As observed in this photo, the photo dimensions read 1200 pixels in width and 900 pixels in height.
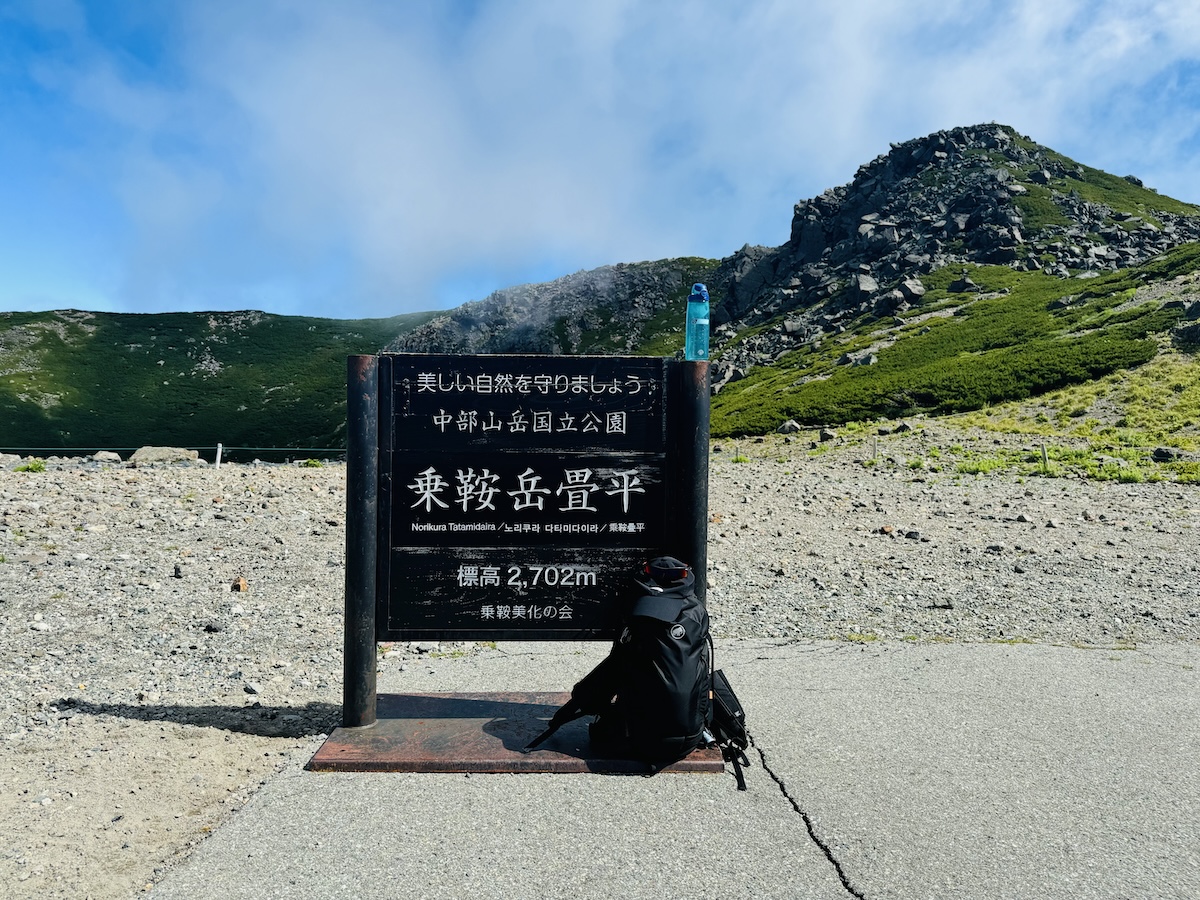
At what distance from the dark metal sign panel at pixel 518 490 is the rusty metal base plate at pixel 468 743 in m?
0.53

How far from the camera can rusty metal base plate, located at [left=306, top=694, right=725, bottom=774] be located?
13.3 ft

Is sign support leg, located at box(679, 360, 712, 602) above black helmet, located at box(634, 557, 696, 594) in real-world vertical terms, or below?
above

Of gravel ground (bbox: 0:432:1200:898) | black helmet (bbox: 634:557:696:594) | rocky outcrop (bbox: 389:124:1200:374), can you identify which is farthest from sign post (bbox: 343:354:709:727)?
rocky outcrop (bbox: 389:124:1200:374)

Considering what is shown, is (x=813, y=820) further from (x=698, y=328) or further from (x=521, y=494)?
(x=698, y=328)

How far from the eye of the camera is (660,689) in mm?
4027

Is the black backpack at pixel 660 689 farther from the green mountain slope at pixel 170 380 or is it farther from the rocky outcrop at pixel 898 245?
the green mountain slope at pixel 170 380

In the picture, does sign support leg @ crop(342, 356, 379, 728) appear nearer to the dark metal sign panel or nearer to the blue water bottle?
the dark metal sign panel

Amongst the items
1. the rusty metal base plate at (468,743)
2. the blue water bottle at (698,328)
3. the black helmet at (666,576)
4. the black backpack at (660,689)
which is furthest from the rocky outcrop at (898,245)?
the black backpack at (660,689)

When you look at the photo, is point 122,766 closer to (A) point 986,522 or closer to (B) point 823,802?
(B) point 823,802

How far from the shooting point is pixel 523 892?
293 cm

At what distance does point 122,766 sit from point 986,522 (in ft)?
43.7

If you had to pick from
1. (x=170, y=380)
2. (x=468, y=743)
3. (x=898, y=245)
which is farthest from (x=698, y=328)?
(x=170, y=380)

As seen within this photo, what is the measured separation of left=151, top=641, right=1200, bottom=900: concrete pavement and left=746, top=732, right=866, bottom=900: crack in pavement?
0.01 metres

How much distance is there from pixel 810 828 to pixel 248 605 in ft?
19.7
